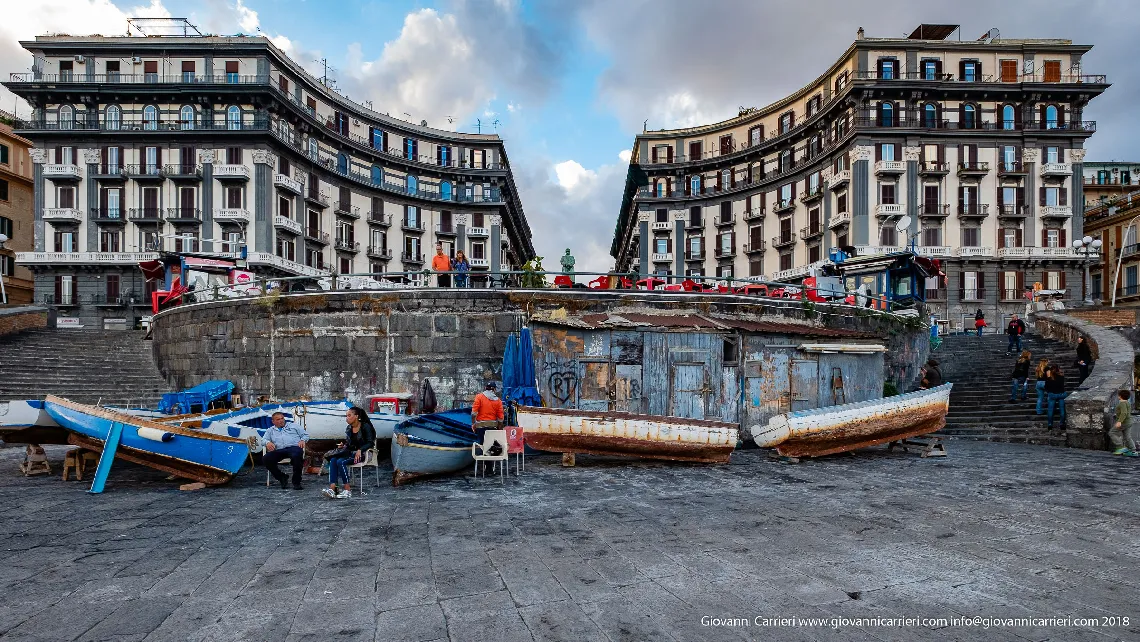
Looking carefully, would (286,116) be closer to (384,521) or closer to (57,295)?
(57,295)

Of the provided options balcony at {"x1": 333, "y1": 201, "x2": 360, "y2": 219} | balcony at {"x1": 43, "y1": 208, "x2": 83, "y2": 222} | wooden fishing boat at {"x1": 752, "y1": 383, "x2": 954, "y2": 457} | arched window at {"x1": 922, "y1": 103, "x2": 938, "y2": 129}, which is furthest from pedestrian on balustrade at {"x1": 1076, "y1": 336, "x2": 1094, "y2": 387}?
balcony at {"x1": 43, "y1": 208, "x2": 83, "y2": 222}

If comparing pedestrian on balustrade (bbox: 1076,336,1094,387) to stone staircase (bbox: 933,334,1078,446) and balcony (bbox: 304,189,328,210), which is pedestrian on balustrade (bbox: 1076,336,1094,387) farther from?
balcony (bbox: 304,189,328,210)

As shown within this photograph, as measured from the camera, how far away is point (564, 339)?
14.8 meters

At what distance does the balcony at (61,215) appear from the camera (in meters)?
41.9

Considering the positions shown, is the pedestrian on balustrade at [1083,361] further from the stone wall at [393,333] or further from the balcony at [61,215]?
the balcony at [61,215]

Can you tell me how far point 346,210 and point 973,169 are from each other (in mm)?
52404

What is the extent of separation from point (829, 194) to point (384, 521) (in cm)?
4953

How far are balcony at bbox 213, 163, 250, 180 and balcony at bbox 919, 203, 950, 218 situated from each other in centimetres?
→ 5204

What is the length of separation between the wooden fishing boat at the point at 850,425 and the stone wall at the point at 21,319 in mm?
29790

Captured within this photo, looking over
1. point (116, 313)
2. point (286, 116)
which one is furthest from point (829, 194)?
point (116, 313)

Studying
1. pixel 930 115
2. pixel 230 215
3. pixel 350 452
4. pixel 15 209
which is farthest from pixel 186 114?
pixel 930 115

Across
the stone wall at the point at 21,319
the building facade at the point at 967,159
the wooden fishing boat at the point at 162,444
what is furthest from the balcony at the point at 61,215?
the building facade at the point at 967,159

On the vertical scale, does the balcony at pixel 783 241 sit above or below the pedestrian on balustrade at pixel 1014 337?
above

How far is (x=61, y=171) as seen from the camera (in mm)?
42125
